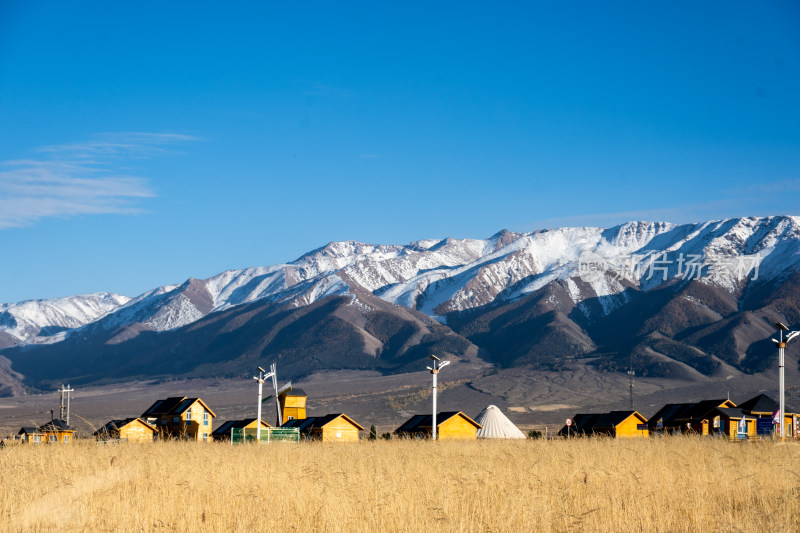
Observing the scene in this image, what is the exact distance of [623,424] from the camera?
70875mm

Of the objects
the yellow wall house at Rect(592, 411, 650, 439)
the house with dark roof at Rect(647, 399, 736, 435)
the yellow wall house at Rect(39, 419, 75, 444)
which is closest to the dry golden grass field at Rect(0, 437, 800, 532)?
the yellow wall house at Rect(39, 419, 75, 444)

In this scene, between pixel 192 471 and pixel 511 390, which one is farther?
pixel 511 390

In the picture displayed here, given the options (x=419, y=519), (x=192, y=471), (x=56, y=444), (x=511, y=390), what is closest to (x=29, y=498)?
(x=192, y=471)

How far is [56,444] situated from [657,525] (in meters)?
13.1

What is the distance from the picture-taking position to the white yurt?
72.9m

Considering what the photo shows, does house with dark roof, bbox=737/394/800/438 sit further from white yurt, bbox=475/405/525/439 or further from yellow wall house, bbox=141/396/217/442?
yellow wall house, bbox=141/396/217/442

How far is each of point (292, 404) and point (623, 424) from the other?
2973 cm

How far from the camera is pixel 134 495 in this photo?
13.1m

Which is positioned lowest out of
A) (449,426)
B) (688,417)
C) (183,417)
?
(449,426)

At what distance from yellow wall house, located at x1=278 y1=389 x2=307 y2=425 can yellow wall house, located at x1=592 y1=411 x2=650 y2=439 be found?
26383 mm

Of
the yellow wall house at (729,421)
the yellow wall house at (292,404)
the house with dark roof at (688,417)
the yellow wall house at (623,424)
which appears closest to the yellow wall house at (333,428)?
the yellow wall house at (292,404)

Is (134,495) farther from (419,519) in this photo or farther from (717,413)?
(717,413)

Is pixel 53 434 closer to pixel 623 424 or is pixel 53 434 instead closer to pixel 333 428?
pixel 333 428

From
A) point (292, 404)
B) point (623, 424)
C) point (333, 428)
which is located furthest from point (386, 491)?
point (292, 404)
